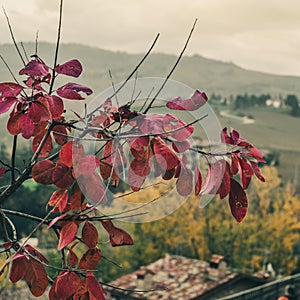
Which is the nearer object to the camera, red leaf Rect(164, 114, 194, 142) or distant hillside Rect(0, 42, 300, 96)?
red leaf Rect(164, 114, 194, 142)

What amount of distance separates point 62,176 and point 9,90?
0.15m

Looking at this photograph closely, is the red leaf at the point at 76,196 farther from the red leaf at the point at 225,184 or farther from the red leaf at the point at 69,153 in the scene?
the red leaf at the point at 225,184

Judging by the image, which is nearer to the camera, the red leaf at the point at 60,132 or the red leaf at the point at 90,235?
the red leaf at the point at 90,235

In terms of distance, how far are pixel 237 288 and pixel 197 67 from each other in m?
36.2

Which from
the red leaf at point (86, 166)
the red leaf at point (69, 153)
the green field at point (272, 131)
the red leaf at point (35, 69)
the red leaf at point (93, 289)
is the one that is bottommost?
the green field at point (272, 131)

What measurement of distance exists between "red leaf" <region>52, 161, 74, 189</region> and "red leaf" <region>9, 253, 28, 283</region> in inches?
4.6

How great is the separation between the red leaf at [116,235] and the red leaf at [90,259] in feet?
0.14

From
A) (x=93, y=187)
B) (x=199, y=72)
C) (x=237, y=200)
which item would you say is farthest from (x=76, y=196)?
(x=199, y=72)

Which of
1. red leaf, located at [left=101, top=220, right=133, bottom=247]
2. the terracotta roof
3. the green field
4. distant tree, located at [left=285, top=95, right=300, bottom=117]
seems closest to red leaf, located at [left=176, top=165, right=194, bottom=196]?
red leaf, located at [left=101, top=220, right=133, bottom=247]

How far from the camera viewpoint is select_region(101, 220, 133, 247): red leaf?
1049mm

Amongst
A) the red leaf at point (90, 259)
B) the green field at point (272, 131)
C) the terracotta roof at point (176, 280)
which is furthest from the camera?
the green field at point (272, 131)

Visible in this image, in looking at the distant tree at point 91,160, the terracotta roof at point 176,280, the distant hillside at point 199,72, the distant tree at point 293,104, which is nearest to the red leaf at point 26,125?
the distant tree at point 91,160

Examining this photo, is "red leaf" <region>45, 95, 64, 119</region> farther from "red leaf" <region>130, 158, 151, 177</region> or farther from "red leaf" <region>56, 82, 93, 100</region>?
"red leaf" <region>130, 158, 151, 177</region>

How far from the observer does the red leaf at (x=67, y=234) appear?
99 cm
